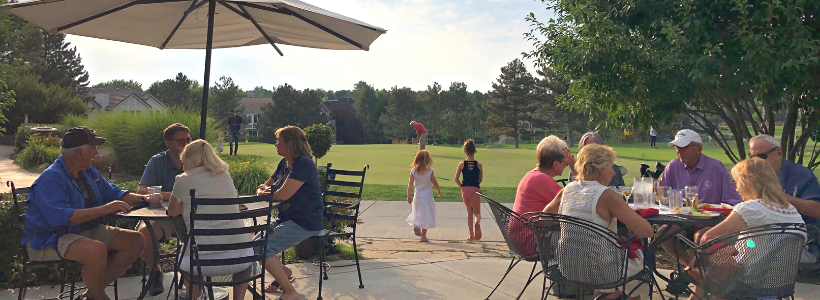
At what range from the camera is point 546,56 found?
6.58 metres

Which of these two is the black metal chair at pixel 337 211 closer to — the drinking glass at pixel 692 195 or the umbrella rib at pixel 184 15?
the umbrella rib at pixel 184 15

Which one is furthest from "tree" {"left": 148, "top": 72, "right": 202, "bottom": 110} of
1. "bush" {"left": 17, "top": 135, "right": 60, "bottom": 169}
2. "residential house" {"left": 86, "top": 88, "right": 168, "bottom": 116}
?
"bush" {"left": 17, "top": 135, "right": 60, "bottom": 169}

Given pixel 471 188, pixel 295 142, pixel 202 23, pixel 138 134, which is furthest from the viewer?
pixel 138 134

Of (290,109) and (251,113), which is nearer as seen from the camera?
(290,109)

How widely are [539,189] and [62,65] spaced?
2361 inches

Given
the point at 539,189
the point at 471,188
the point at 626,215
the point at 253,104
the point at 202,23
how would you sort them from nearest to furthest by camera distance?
the point at 626,215 → the point at 539,189 → the point at 202,23 → the point at 471,188 → the point at 253,104

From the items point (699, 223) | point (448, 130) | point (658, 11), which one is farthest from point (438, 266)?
point (448, 130)

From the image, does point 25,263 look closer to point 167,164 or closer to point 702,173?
point 167,164

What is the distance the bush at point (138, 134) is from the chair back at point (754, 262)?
13.0 metres

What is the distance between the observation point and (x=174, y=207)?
3209 millimetres

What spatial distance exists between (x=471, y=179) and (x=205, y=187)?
188 inches

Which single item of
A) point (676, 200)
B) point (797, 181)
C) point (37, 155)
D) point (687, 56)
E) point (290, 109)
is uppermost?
point (290, 109)

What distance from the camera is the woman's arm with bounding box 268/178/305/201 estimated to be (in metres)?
3.83

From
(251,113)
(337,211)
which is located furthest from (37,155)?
(251,113)
